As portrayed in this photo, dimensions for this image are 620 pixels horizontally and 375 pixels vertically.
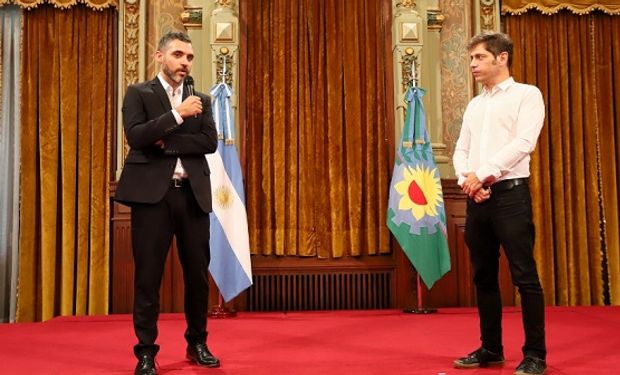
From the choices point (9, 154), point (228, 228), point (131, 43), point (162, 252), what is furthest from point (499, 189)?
point (9, 154)

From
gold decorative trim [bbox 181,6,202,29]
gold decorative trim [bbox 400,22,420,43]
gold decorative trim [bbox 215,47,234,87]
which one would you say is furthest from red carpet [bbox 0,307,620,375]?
gold decorative trim [bbox 181,6,202,29]

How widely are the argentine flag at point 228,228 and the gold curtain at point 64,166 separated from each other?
43.2 inches

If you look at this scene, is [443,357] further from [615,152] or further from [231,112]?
[615,152]

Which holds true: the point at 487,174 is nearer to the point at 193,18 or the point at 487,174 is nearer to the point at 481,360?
the point at 481,360

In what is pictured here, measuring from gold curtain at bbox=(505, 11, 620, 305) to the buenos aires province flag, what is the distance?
42.6 inches

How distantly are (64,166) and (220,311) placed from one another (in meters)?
1.82

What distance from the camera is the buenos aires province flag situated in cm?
515

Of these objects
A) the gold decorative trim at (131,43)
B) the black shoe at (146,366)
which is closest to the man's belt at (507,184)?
the black shoe at (146,366)

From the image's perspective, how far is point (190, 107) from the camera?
106 inches

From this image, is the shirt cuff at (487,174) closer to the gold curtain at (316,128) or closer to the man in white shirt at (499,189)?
the man in white shirt at (499,189)

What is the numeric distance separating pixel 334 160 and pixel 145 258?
3065mm

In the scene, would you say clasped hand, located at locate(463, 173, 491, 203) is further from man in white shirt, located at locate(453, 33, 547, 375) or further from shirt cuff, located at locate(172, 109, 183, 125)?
shirt cuff, located at locate(172, 109, 183, 125)

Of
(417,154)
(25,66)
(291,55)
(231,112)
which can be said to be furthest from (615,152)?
(25,66)

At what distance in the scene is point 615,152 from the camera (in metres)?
5.86
